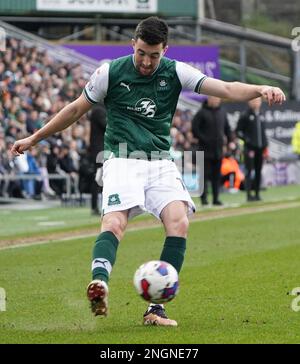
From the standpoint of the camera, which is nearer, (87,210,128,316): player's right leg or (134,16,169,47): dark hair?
(87,210,128,316): player's right leg

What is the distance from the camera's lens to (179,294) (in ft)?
32.4

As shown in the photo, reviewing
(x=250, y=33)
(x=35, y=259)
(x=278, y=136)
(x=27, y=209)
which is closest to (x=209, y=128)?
(x=27, y=209)

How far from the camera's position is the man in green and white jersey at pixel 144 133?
8.12m

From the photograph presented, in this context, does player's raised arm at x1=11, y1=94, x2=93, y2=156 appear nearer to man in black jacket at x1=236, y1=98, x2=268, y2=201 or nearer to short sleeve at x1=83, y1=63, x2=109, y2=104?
short sleeve at x1=83, y1=63, x2=109, y2=104

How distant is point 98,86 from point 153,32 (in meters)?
0.64

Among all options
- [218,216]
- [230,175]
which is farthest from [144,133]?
[230,175]

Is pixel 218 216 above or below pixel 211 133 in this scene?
below

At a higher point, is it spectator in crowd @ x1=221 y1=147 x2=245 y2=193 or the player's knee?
the player's knee

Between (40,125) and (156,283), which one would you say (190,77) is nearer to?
(156,283)

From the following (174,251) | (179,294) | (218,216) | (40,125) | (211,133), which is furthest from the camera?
(40,125)

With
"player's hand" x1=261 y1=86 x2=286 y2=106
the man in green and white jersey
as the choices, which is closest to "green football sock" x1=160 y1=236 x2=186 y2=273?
the man in green and white jersey

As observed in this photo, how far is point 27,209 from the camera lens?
22.2 metres

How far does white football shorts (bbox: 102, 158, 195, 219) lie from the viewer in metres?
8.11
